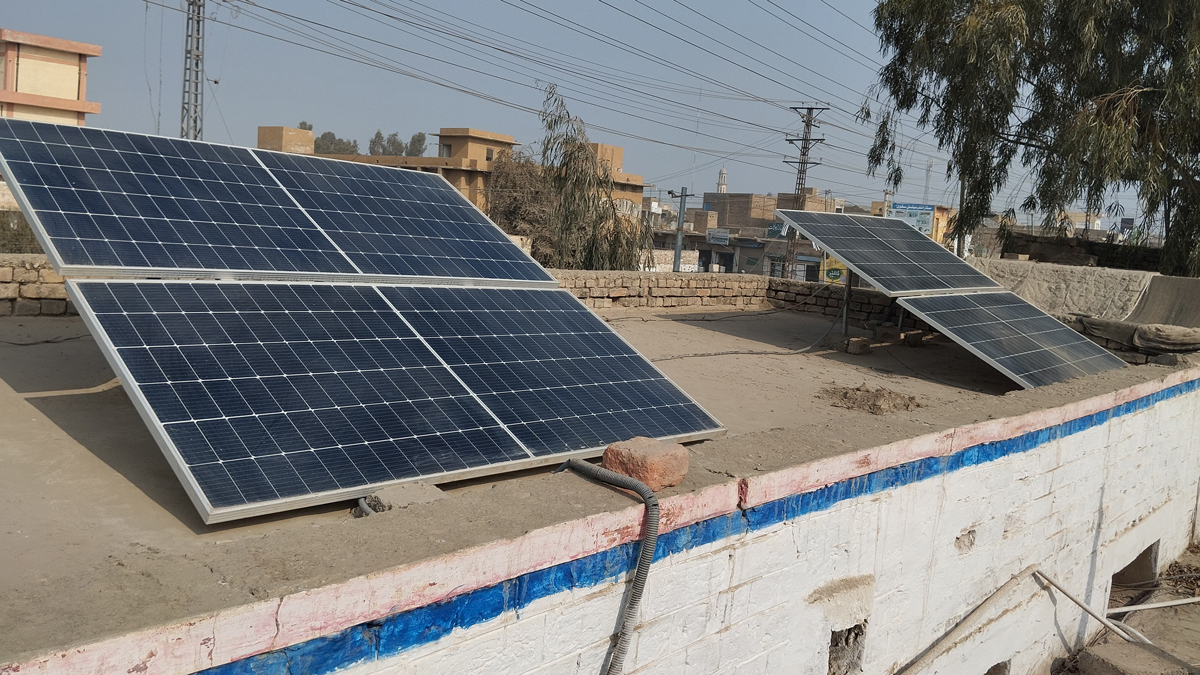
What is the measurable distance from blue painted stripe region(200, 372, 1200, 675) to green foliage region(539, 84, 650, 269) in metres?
13.8

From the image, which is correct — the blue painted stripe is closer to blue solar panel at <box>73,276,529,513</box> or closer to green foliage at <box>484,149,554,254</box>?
blue solar panel at <box>73,276,529,513</box>

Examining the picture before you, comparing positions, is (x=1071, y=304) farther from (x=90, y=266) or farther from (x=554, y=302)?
(x=90, y=266)

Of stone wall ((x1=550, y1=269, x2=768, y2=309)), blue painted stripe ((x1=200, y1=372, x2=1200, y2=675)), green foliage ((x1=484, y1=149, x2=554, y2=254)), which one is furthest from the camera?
green foliage ((x1=484, y1=149, x2=554, y2=254))

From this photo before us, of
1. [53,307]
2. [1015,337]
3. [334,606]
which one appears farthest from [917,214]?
[334,606]

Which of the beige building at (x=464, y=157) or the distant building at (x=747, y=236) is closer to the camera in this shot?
the beige building at (x=464, y=157)

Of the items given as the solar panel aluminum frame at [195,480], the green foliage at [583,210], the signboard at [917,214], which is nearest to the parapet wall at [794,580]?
the solar panel aluminum frame at [195,480]

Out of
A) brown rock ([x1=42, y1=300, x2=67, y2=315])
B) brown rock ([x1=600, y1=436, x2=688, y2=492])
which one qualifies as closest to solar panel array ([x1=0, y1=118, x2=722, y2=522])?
brown rock ([x1=600, y1=436, x2=688, y2=492])

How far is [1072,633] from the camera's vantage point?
29.0 feet

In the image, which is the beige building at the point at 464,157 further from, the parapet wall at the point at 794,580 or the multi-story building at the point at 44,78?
the parapet wall at the point at 794,580

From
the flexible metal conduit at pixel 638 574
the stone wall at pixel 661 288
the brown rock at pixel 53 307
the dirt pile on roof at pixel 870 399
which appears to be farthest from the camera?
the stone wall at pixel 661 288

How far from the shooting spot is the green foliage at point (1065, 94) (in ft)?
50.3

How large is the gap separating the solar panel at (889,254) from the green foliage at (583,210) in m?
7.36

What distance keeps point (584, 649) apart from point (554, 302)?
339 cm

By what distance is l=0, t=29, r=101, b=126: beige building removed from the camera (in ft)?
110
